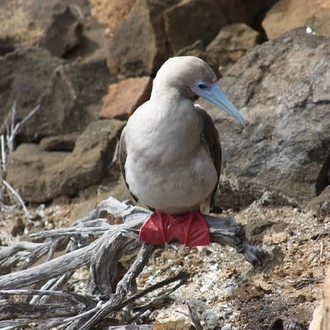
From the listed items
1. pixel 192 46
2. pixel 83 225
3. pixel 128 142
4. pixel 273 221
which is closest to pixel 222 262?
pixel 273 221

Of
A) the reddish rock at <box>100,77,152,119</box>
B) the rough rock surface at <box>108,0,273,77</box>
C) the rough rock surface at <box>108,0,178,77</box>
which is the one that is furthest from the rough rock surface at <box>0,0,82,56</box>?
the reddish rock at <box>100,77,152,119</box>

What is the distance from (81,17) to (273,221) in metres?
4.20

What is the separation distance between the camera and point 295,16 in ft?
21.3

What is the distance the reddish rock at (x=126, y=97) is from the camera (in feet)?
21.7

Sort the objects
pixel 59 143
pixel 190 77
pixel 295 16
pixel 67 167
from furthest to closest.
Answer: pixel 59 143, pixel 295 16, pixel 67 167, pixel 190 77

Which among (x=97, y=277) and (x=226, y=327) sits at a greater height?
(x=97, y=277)

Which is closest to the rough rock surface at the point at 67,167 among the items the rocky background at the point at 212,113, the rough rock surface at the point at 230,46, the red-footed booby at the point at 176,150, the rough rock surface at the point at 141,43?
the rocky background at the point at 212,113

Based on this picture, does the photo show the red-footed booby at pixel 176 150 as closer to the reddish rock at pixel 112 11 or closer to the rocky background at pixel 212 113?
the rocky background at pixel 212 113

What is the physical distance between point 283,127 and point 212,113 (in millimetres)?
584

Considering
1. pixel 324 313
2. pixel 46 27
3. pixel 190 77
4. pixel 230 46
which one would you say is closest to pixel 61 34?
pixel 46 27

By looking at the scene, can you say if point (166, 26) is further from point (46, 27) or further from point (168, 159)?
point (168, 159)

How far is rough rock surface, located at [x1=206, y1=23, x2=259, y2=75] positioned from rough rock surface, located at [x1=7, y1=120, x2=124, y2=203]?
995mm

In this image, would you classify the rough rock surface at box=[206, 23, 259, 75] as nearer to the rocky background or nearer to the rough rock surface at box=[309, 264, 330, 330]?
the rocky background

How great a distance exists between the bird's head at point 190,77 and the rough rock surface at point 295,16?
245 cm
